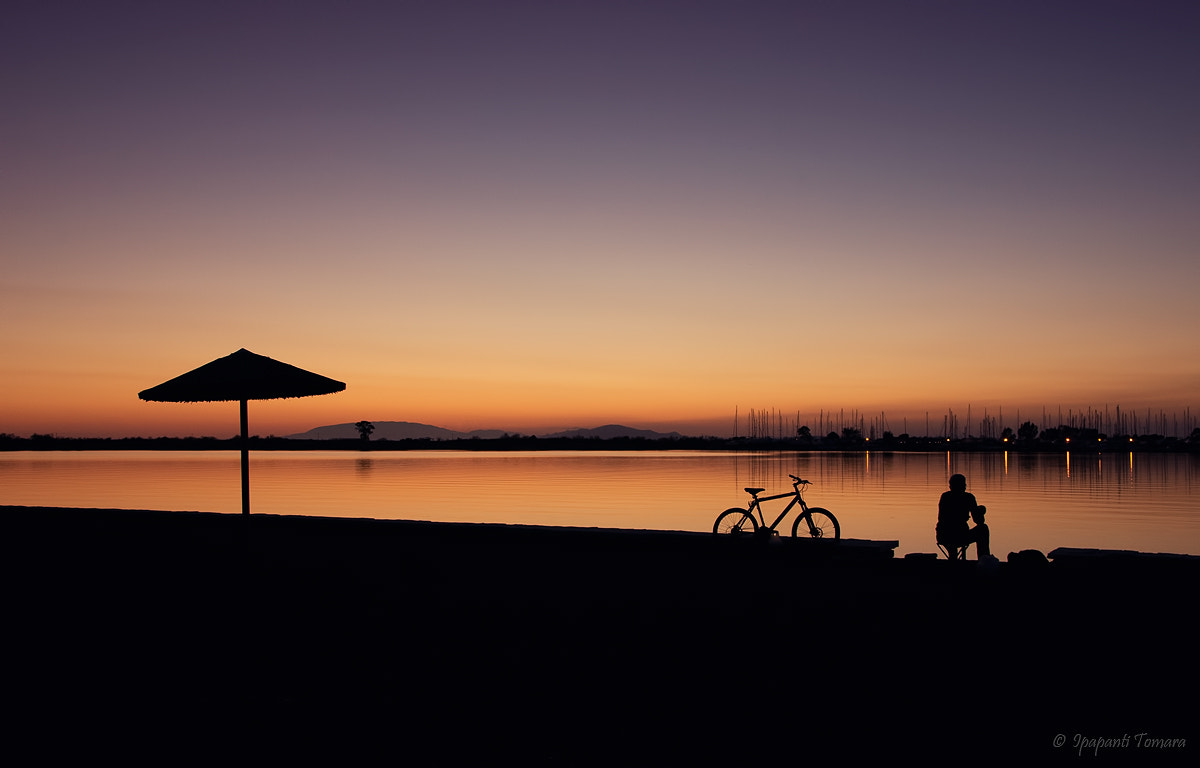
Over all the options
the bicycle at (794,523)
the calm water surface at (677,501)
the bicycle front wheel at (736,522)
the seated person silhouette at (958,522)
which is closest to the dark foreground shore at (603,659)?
the seated person silhouette at (958,522)

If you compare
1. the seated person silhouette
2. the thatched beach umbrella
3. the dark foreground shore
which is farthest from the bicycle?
the thatched beach umbrella

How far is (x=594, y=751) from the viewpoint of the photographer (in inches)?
183

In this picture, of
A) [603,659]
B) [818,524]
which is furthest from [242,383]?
[818,524]

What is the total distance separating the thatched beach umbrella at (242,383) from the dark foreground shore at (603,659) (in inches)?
86.1

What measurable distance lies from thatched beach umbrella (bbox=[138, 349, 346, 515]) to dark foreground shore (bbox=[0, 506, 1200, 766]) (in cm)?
219

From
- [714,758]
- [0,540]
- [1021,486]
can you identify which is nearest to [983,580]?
[714,758]

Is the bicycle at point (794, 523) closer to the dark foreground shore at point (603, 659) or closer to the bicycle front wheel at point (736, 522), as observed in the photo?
the bicycle front wheel at point (736, 522)

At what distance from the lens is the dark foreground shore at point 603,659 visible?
4801 mm

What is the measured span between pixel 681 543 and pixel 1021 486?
46.0 meters

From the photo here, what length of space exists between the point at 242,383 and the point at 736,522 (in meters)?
7.48

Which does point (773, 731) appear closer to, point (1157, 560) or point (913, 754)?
point (913, 754)

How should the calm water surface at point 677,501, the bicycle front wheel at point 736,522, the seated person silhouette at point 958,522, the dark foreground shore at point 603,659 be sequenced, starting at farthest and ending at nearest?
the calm water surface at point 677,501 < the bicycle front wheel at point 736,522 < the seated person silhouette at point 958,522 < the dark foreground shore at point 603,659

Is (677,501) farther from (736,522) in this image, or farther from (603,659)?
(603,659)

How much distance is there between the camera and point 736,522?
13875mm
